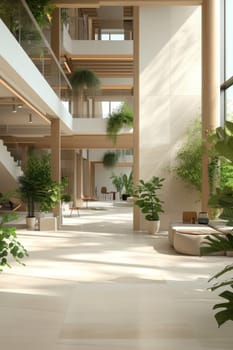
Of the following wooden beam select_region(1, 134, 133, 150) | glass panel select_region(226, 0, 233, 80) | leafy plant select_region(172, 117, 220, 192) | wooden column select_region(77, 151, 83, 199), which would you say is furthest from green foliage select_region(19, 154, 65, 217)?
wooden column select_region(77, 151, 83, 199)

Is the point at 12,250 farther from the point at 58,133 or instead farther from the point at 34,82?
the point at 58,133

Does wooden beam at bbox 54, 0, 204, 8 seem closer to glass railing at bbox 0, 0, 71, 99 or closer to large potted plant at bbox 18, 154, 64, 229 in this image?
glass railing at bbox 0, 0, 71, 99

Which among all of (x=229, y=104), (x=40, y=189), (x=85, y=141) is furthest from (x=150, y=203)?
(x=85, y=141)

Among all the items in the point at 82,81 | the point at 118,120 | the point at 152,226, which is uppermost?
the point at 82,81

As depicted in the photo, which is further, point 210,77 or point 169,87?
point 169,87

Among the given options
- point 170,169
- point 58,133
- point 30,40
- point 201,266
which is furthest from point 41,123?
point 201,266

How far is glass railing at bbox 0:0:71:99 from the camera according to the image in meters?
8.03

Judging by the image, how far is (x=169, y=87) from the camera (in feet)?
41.2

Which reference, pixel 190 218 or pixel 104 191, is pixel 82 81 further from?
pixel 104 191

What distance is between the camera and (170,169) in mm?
12578

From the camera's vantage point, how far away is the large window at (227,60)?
11797 mm

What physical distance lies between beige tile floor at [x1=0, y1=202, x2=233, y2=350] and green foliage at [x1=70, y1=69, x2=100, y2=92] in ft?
29.7

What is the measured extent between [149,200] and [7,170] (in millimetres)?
5323

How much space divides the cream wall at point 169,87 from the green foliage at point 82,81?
458 centimetres
